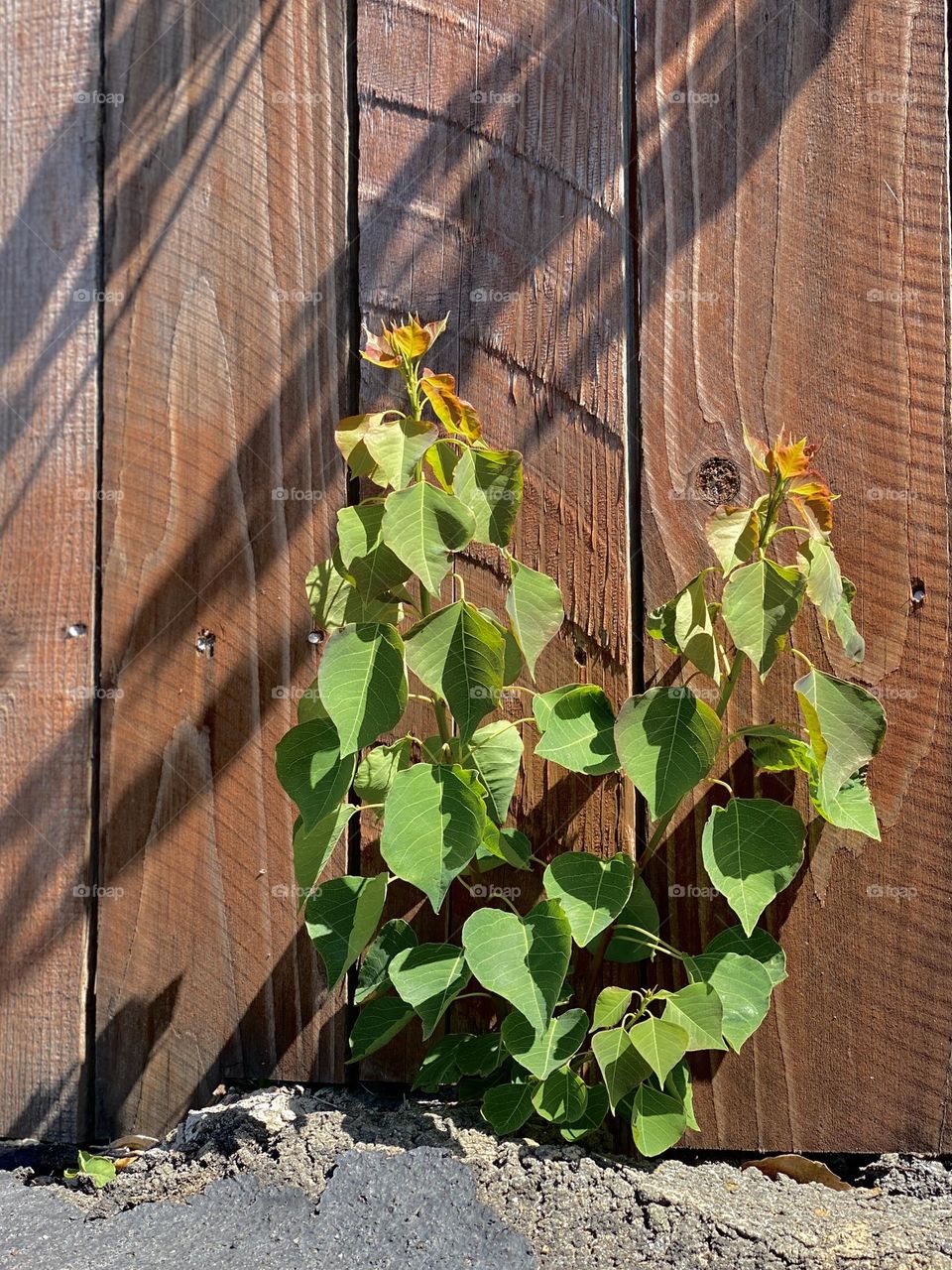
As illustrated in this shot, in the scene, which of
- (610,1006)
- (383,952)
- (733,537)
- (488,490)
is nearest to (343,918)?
(383,952)

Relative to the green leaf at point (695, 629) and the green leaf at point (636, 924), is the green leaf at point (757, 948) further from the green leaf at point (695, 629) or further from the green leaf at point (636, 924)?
the green leaf at point (695, 629)

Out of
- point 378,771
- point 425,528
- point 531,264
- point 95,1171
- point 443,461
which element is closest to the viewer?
point 425,528

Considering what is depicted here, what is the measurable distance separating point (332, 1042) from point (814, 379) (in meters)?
1.22

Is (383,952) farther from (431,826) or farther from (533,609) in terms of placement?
(533,609)

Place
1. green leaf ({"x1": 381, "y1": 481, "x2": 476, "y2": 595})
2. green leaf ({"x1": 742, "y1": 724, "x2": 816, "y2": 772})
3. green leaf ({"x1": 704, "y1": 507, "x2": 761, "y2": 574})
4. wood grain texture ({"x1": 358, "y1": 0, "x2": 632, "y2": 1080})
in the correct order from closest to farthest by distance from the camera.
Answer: green leaf ({"x1": 381, "y1": 481, "x2": 476, "y2": 595})
green leaf ({"x1": 704, "y1": 507, "x2": 761, "y2": 574})
green leaf ({"x1": 742, "y1": 724, "x2": 816, "y2": 772})
wood grain texture ({"x1": 358, "y1": 0, "x2": 632, "y2": 1080})

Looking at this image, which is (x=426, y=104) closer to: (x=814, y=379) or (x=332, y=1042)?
(x=814, y=379)

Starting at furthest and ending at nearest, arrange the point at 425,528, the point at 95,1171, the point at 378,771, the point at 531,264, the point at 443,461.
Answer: the point at 531,264, the point at 95,1171, the point at 378,771, the point at 443,461, the point at 425,528

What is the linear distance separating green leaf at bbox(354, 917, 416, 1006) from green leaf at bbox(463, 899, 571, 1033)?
0.62 feet

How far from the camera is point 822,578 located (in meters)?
1.25

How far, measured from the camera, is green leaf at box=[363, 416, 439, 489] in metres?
1.24

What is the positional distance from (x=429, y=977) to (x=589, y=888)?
23cm

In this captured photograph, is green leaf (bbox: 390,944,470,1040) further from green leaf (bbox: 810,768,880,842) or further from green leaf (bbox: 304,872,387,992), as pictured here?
green leaf (bbox: 810,768,880,842)

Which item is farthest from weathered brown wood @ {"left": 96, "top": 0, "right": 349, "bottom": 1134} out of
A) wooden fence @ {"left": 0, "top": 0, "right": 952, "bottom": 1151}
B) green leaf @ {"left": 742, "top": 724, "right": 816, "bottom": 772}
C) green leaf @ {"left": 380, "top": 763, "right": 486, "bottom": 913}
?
green leaf @ {"left": 742, "top": 724, "right": 816, "bottom": 772}

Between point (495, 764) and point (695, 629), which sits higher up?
point (695, 629)
